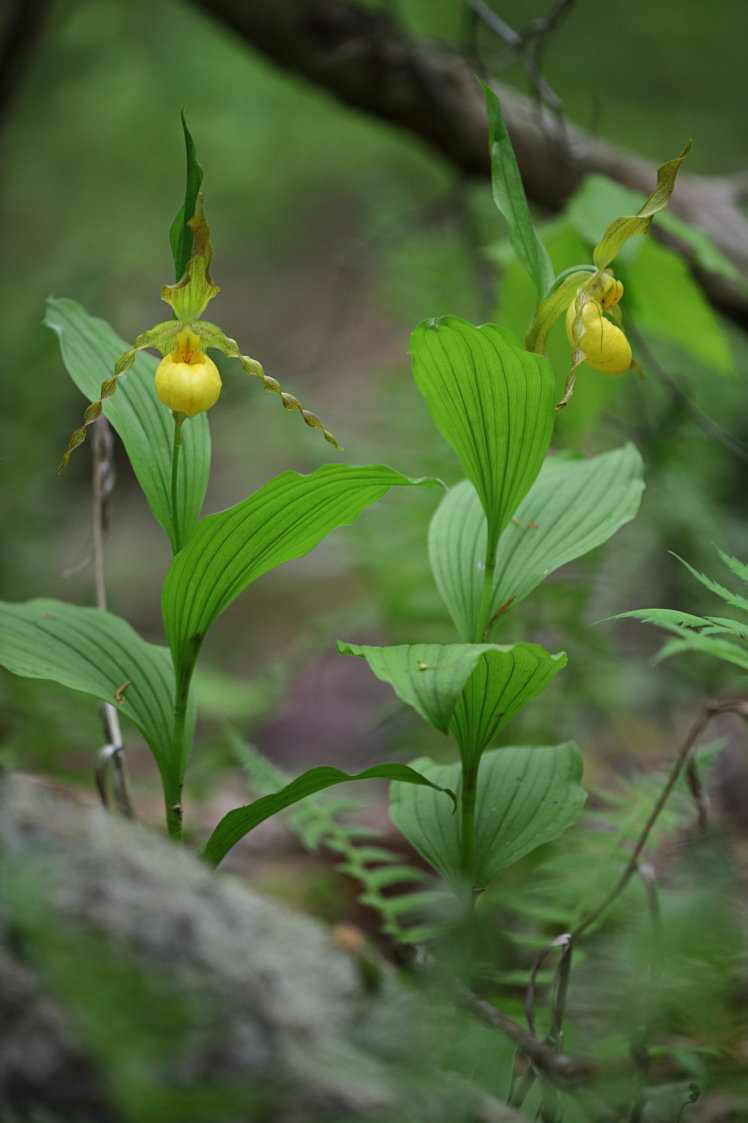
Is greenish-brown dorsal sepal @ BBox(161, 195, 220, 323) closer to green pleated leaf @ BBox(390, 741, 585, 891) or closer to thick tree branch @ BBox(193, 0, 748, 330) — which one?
green pleated leaf @ BBox(390, 741, 585, 891)

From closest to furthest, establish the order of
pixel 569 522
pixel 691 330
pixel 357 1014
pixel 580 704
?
pixel 357 1014, pixel 569 522, pixel 691 330, pixel 580 704

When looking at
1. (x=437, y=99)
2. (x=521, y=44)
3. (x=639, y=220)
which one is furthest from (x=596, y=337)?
(x=437, y=99)

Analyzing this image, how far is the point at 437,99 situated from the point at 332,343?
117 centimetres

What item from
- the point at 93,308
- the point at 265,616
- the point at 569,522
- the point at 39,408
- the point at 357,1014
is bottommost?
the point at 265,616

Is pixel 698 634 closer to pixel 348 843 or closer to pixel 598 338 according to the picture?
pixel 598 338

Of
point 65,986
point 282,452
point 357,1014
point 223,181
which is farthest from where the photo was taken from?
point 282,452

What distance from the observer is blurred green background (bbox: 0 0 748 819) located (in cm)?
152

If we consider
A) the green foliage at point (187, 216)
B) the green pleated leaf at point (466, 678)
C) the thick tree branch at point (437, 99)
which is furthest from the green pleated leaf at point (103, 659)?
the thick tree branch at point (437, 99)

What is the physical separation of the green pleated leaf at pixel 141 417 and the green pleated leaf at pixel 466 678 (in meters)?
0.23

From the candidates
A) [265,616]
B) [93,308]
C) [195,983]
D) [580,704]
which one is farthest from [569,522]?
[265,616]

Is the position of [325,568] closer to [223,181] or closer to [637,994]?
[223,181]

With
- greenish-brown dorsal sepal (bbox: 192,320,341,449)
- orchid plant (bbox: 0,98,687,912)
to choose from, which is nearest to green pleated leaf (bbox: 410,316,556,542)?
orchid plant (bbox: 0,98,687,912)

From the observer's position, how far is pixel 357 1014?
18.7 inches

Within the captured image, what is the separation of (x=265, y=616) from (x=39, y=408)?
187cm
